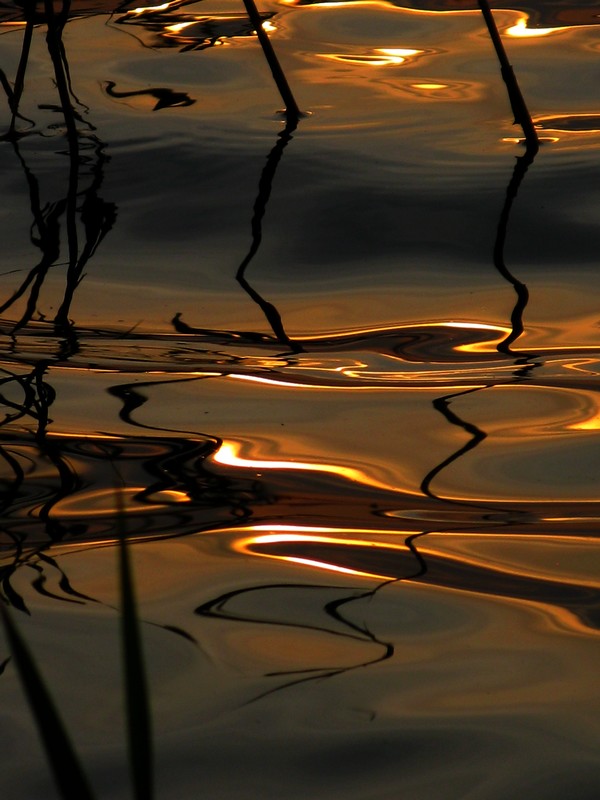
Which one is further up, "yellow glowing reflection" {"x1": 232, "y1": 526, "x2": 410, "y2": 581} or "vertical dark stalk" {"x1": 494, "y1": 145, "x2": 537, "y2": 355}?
"vertical dark stalk" {"x1": 494, "y1": 145, "x2": 537, "y2": 355}

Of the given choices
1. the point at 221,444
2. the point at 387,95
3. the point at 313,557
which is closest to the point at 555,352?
the point at 221,444

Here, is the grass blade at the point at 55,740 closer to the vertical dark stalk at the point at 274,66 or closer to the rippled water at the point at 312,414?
the rippled water at the point at 312,414

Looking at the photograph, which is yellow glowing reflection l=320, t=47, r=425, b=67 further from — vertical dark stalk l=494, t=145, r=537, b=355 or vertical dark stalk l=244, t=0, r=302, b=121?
vertical dark stalk l=494, t=145, r=537, b=355

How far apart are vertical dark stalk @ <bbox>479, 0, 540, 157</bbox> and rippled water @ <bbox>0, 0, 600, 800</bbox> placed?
0.04 meters

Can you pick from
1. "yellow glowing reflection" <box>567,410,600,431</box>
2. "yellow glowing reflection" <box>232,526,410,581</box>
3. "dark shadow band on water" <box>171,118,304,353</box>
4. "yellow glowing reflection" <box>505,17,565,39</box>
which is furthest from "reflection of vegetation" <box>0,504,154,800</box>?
"yellow glowing reflection" <box>505,17,565,39</box>

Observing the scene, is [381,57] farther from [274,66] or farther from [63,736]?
[63,736]

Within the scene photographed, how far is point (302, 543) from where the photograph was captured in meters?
1.18

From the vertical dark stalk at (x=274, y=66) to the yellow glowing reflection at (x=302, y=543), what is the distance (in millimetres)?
1513

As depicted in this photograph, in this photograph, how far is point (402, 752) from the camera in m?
0.87

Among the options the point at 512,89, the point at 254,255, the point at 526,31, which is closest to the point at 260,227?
the point at 254,255

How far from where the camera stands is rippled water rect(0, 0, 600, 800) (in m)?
0.91

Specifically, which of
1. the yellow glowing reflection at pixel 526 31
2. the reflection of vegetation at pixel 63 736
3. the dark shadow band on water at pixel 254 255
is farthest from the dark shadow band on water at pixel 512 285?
the reflection of vegetation at pixel 63 736

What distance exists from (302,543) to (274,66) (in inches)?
63.0

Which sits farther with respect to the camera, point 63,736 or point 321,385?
point 321,385
